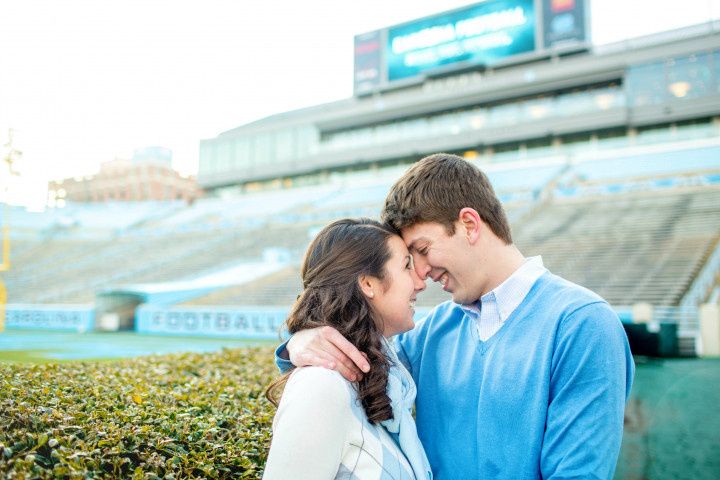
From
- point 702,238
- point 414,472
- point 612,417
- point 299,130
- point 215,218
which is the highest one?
point 299,130

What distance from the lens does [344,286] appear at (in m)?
1.84

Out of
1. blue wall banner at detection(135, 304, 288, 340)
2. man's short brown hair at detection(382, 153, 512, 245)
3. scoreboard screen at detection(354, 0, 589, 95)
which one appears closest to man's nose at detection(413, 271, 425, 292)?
man's short brown hair at detection(382, 153, 512, 245)

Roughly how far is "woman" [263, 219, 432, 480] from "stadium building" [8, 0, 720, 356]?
408 inches

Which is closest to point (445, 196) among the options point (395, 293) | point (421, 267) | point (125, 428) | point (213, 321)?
point (421, 267)

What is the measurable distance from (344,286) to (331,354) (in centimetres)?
26

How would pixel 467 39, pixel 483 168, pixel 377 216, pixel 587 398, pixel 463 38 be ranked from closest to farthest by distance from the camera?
pixel 587 398
pixel 377 216
pixel 483 168
pixel 467 39
pixel 463 38

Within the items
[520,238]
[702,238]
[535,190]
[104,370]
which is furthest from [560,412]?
[535,190]

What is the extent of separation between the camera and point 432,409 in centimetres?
206

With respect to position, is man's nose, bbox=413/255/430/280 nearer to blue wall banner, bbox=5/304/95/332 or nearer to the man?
the man

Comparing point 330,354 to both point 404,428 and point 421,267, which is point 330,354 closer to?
point 404,428

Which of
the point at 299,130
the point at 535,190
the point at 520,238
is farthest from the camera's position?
the point at 299,130

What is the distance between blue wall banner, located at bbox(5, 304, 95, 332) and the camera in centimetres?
1820

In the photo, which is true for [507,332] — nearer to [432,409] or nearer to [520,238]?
[432,409]

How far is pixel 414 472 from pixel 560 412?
0.49 m
